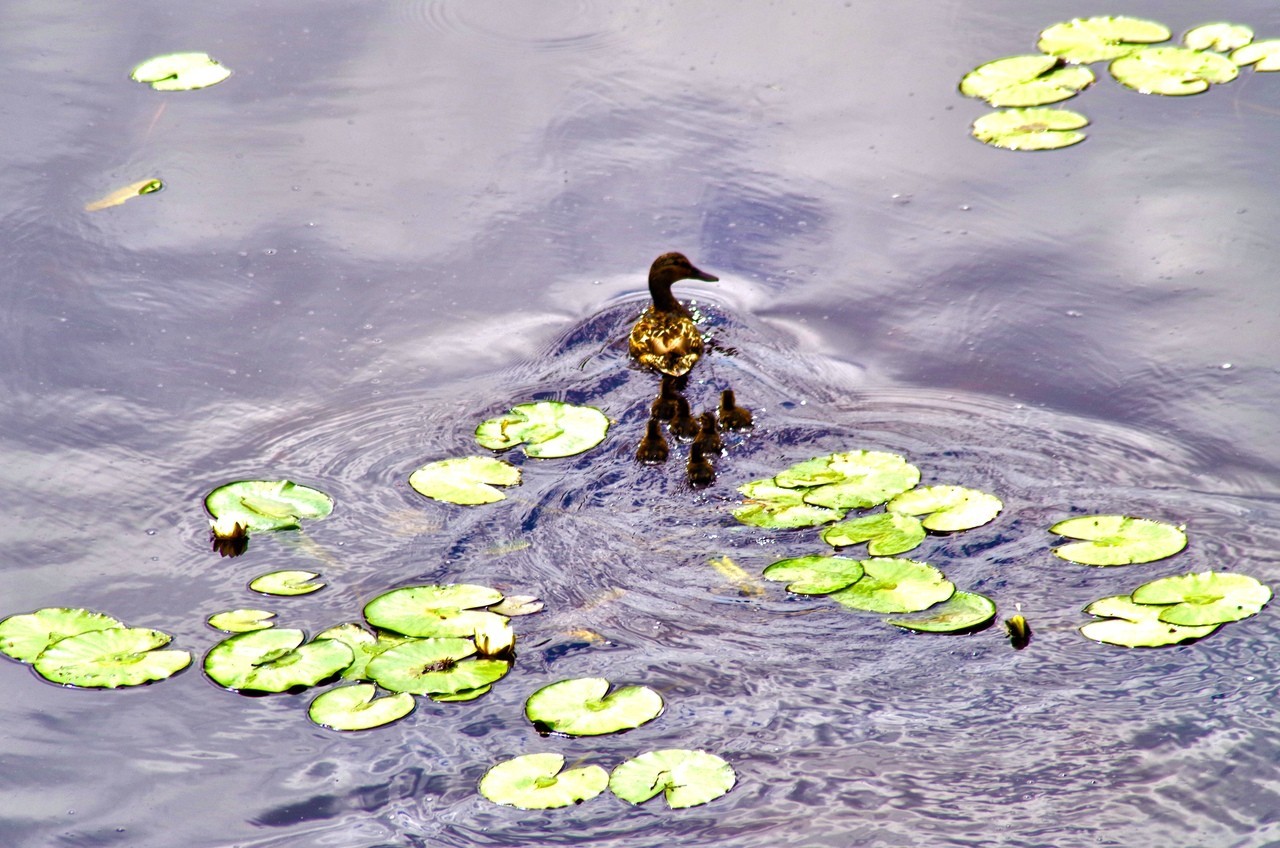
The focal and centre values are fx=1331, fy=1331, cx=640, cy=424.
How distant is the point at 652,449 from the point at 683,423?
8.9 inches

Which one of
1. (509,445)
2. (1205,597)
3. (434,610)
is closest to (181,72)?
(509,445)

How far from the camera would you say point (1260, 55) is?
7.75m

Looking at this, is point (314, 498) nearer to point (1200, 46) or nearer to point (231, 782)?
point (231, 782)

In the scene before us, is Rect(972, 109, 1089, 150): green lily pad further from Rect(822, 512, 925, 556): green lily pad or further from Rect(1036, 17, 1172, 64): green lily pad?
Rect(822, 512, 925, 556): green lily pad

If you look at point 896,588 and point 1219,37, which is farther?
point 1219,37


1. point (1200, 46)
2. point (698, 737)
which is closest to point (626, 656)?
point (698, 737)

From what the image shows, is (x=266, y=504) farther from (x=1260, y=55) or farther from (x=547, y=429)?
(x=1260, y=55)

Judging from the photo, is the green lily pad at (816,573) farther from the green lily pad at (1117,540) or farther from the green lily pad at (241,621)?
the green lily pad at (241,621)

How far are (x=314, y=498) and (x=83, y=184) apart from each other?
3.06 meters

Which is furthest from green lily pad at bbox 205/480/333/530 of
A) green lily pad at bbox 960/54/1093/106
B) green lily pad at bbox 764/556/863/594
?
green lily pad at bbox 960/54/1093/106

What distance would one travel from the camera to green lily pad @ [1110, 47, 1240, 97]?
7664mm

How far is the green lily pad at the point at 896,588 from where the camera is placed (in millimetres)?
4781

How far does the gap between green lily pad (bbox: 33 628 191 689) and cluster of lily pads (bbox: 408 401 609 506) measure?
3.98ft

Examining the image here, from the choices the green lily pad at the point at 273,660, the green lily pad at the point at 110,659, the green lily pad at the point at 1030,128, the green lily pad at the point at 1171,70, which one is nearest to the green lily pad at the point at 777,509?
the green lily pad at the point at 273,660
